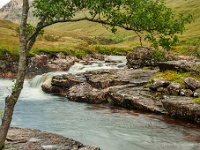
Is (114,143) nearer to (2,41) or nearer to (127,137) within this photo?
(127,137)

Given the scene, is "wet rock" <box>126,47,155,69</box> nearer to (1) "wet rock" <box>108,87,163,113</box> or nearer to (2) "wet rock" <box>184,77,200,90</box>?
(1) "wet rock" <box>108,87,163,113</box>

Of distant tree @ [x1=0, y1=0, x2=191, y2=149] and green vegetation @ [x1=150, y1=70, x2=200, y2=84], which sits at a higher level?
distant tree @ [x1=0, y1=0, x2=191, y2=149]

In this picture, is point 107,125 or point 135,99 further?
point 135,99

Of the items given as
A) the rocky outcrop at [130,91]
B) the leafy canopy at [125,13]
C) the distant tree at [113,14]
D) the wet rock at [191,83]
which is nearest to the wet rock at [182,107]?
the rocky outcrop at [130,91]

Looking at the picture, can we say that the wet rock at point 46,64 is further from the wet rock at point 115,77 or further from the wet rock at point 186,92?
the wet rock at point 186,92

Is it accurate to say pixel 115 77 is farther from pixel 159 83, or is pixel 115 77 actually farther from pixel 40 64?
pixel 40 64

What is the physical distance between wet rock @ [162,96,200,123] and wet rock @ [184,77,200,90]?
1.82 metres

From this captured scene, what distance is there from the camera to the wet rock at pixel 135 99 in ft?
102

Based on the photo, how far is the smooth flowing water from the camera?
21828 mm

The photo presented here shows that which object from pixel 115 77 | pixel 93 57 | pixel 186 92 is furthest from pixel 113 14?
pixel 93 57

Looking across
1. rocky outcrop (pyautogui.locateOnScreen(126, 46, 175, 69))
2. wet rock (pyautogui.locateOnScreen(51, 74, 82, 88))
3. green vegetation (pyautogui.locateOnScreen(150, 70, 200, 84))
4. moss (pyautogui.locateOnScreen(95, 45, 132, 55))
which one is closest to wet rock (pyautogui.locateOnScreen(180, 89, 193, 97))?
green vegetation (pyautogui.locateOnScreen(150, 70, 200, 84))

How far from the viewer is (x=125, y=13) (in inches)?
539

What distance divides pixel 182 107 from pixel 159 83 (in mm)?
5977

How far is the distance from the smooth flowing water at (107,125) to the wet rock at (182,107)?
86 centimetres
